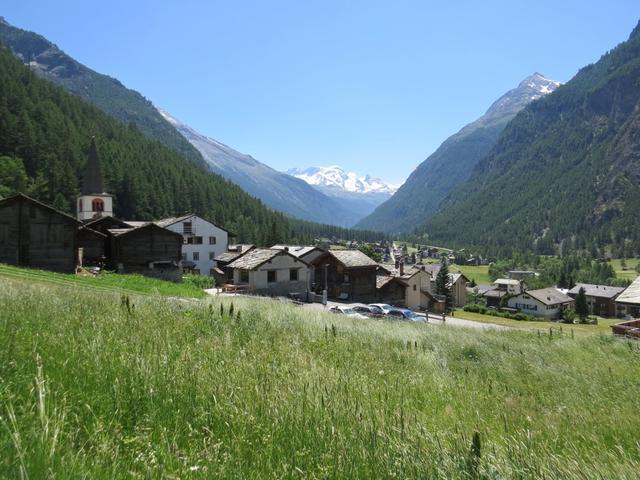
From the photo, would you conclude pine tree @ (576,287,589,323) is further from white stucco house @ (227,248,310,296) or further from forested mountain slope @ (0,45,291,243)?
white stucco house @ (227,248,310,296)

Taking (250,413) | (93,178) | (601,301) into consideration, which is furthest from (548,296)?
(250,413)

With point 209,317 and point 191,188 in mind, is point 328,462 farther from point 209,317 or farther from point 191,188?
point 191,188

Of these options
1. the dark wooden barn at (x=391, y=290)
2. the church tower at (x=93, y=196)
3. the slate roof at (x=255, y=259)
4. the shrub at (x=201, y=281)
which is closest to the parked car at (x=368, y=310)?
the slate roof at (x=255, y=259)

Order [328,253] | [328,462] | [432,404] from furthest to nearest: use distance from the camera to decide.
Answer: [328,253] < [432,404] < [328,462]

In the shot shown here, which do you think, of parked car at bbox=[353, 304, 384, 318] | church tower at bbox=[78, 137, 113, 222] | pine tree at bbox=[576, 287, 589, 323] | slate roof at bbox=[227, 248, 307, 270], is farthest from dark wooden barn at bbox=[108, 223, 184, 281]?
pine tree at bbox=[576, 287, 589, 323]

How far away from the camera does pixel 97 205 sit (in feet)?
243

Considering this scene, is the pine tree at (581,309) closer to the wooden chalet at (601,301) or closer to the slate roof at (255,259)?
the wooden chalet at (601,301)

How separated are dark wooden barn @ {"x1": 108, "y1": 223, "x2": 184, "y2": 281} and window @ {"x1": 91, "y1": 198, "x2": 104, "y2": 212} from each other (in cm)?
3052

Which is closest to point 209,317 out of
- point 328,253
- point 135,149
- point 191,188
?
point 328,253

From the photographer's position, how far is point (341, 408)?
14.0 ft

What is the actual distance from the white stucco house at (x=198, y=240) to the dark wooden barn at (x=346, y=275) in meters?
21.8

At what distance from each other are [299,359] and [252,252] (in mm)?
47595

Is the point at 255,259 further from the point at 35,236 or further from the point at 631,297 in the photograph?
the point at 631,297

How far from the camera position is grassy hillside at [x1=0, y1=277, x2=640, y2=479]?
9.98 feet
